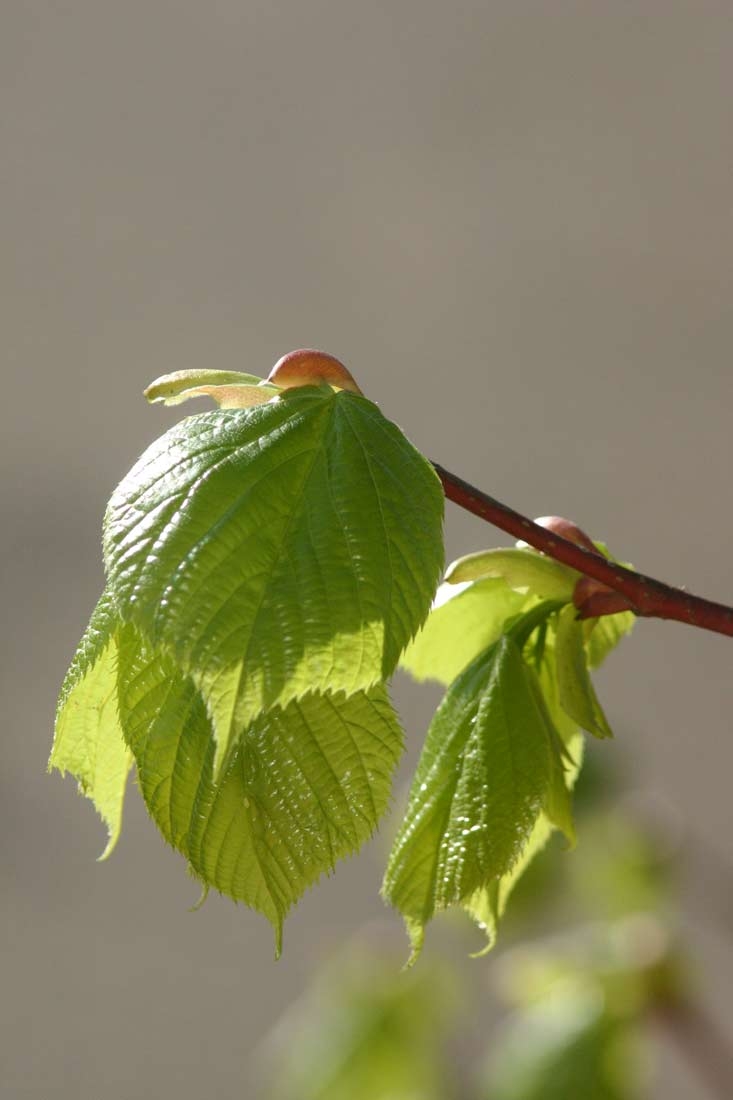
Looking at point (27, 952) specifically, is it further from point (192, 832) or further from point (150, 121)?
point (192, 832)

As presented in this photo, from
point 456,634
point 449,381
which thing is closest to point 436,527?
point 456,634

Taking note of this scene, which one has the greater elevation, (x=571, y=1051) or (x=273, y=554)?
(x=273, y=554)

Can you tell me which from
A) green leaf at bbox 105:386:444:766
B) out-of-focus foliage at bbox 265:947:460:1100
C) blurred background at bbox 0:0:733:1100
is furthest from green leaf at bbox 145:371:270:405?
blurred background at bbox 0:0:733:1100

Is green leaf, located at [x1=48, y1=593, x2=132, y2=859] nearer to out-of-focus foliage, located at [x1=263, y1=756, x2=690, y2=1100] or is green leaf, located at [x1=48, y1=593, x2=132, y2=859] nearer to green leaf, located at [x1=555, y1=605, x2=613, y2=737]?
green leaf, located at [x1=555, y1=605, x2=613, y2=737]

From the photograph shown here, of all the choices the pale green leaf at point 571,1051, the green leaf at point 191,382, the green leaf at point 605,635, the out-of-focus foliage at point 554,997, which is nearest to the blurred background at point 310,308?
the out-of-focus foliage at point 554,997

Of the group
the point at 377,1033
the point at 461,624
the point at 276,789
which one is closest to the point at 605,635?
the point at 461,624

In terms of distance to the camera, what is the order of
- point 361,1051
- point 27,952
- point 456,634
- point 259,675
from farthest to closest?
1. point 27,952
2. point 361,1051
3. point 456,634
4. point 259,675

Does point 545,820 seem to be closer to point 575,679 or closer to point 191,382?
point 575,679
